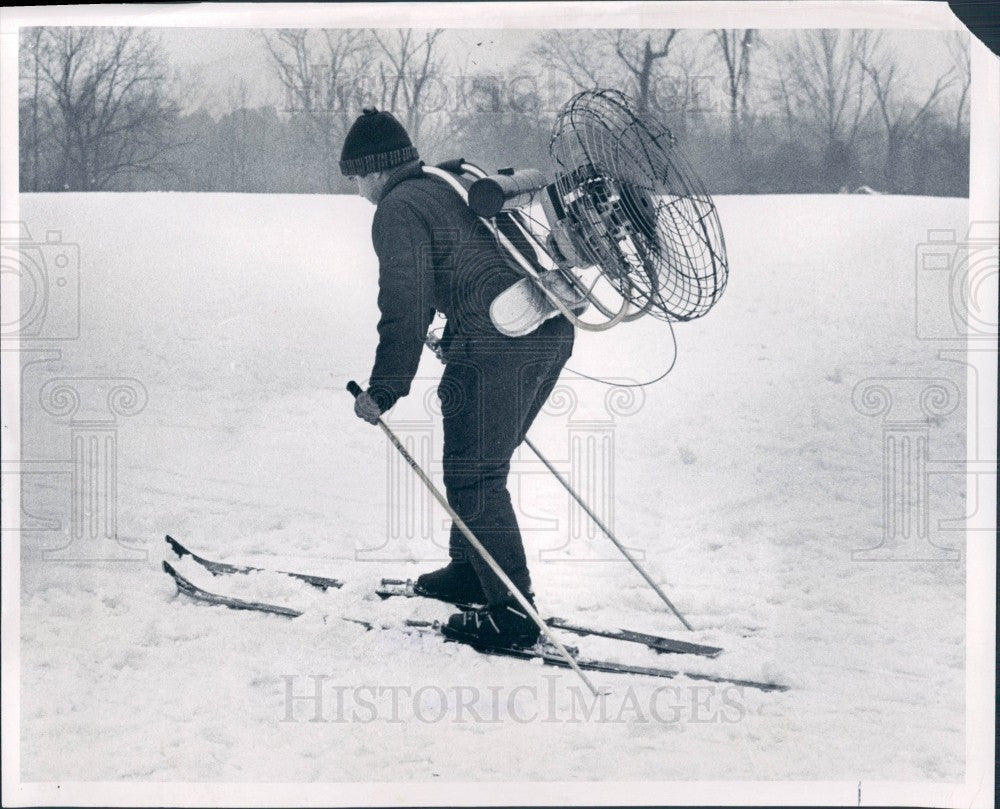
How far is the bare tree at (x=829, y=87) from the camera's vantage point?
3.11 metres

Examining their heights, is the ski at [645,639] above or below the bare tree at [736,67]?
below

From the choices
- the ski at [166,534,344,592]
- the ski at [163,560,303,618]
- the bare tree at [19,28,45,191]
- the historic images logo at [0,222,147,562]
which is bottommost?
the ski at [163,560,303,618]

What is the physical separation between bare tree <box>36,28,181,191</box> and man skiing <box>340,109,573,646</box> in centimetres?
61

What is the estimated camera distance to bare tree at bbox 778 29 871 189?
311 centimetres

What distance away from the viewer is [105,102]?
3.12m

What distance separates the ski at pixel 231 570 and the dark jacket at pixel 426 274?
1.89 feet

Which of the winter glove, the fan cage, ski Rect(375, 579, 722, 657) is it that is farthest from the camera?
ski Rect(375, 579, 722, 657)

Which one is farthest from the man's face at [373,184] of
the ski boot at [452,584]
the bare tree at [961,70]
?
the bare tree at [961,70]

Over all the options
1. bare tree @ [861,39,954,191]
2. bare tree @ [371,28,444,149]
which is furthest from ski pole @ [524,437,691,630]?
bare tree @ [861,39,954,191]

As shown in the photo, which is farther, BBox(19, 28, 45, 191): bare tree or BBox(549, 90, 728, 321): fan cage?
BBox(19, 28, 45, 191): bare tree

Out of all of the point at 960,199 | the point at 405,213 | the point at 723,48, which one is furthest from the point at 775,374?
the point at 405,213

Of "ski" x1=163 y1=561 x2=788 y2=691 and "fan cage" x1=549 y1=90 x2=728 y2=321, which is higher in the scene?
"fan cage" x1=549 y1=90 x2=728 y2=321

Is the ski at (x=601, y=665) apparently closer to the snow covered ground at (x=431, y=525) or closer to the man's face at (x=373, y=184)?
the snow covered ground at (x=431, y=525)

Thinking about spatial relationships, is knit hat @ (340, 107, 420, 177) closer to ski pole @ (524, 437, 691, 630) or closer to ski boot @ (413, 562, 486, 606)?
ski pole @ (524, 437, 691, 630)
